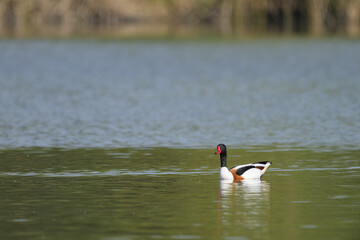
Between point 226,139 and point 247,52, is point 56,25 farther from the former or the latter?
point 226,139

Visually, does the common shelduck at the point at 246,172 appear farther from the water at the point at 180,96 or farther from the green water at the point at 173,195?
the water at the point at 180,96

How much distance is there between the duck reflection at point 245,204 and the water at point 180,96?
4273 millimetres

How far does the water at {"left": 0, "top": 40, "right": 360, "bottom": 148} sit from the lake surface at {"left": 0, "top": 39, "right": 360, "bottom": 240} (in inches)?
2.2

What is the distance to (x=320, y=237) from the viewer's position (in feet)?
31.0

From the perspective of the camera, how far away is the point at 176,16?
245ft

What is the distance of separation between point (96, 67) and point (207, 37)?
695 inches

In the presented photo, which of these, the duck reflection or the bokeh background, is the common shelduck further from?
the bokeh background

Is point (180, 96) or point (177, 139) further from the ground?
point (180, 96)

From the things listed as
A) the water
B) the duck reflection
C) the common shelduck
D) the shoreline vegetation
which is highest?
the shoreline vegetation

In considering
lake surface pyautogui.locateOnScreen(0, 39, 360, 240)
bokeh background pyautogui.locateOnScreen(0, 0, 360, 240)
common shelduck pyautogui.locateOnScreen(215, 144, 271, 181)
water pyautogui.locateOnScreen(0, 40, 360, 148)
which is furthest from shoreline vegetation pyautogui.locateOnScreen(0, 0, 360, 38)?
common shelduck pyautogui.locateOnScreen(215, 144, 271, 181)

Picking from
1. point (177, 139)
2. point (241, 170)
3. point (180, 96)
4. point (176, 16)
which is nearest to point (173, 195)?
point (241, 170)

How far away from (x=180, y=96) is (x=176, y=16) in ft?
162

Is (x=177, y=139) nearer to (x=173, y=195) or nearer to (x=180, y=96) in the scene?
(x=173, y=195)

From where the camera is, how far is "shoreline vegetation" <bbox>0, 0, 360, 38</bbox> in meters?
62.7
